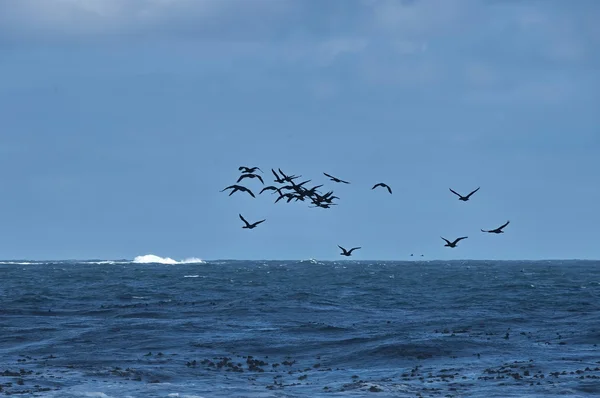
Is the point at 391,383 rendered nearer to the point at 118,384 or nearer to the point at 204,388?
the point at 204,388

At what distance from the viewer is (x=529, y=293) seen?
9719 centimetres

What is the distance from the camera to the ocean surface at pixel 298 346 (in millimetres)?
39844

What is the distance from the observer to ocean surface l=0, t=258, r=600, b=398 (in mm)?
39844

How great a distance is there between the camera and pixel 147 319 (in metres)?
67.8

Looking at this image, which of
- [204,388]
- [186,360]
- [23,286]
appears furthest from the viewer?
[23,286]

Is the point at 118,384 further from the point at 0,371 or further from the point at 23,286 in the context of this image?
the point at 23,286

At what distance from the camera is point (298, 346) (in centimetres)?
5381

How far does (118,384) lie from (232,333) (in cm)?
1963

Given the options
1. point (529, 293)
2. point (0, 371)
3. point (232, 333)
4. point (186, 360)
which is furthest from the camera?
point (529, 293)

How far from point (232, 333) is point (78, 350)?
11531mm

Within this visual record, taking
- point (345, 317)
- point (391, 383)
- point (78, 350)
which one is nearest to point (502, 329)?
point (345, 317)

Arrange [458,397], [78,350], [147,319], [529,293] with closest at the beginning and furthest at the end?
1. [458,397]
2. [78,350]
3. [147,319]
4. [529,293]

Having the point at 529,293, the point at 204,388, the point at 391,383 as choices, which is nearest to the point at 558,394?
the point at 391,383

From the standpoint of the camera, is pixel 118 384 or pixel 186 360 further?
pixel 186 360
